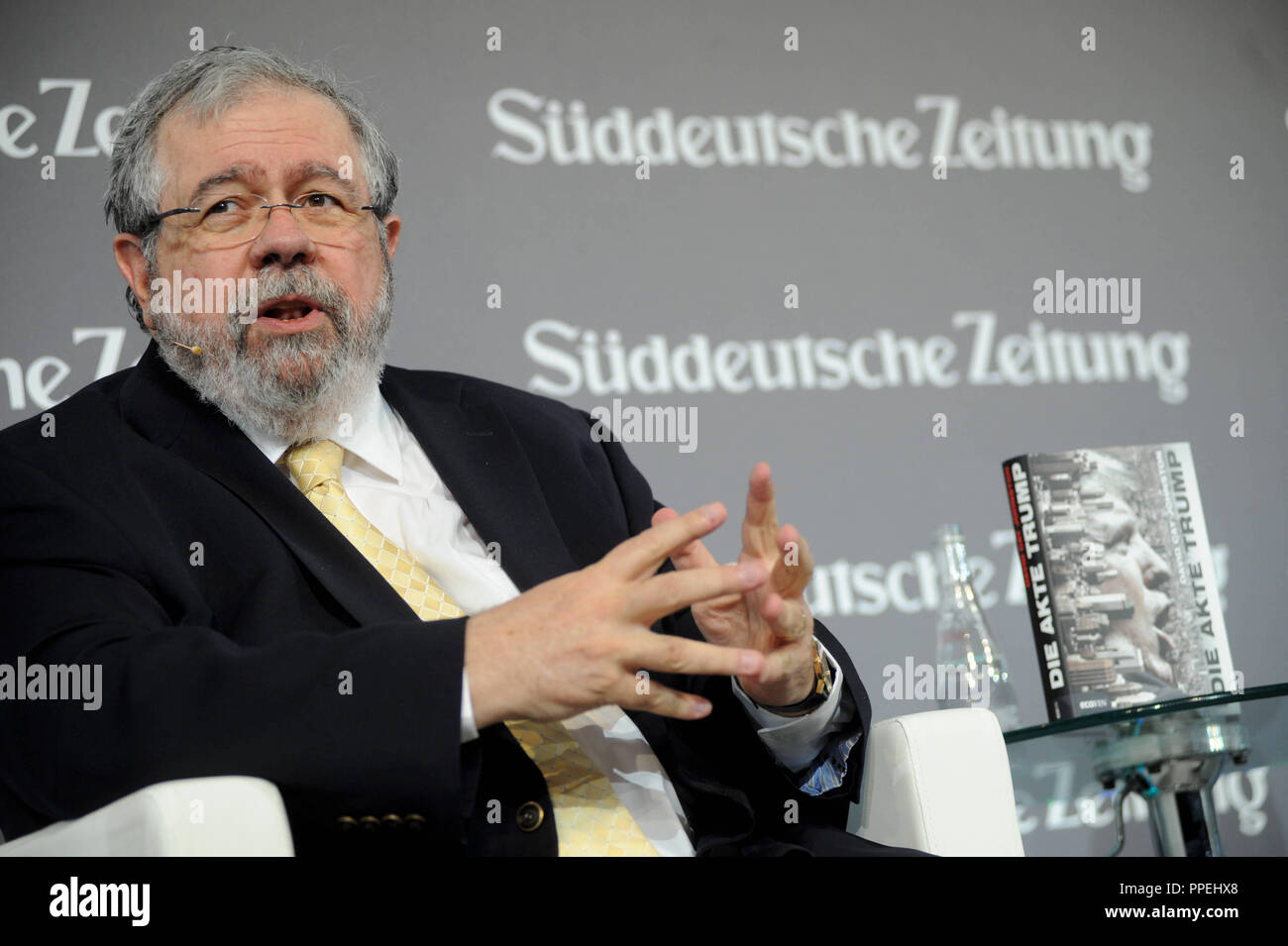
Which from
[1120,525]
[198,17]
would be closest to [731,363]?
[1120,525]

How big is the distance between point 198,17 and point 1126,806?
316 cm

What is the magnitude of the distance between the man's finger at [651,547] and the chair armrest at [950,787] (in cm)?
50

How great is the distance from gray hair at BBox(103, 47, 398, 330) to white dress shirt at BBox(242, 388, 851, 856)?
1.40 ft

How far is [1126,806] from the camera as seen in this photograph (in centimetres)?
340

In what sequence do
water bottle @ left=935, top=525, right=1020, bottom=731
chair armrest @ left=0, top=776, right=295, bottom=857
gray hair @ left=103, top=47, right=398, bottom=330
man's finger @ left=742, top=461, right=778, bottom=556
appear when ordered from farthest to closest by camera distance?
water bottle @ left=935, top=525, right=1020, bottom=731
gray hair @ left=103, top=47, right=398, bottom=330
man's finger @ left=742, top=461, right=778, bottom=556
chair armrest @ left=0, top=776, right=295, bottom=857

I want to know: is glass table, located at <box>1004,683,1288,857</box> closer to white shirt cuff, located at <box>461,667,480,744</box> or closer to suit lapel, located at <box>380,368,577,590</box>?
suit lapel, located at <box>380,368,577,590</box>

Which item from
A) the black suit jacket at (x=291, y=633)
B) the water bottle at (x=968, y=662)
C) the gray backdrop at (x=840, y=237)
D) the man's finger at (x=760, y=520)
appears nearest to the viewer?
the black suit jacket at (x=291, y=633)

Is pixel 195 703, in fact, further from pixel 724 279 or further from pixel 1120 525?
pixel 724 279

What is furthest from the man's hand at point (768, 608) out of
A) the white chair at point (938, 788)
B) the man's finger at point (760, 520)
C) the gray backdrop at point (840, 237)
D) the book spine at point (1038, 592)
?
the gray backdrop at point (840, 237)

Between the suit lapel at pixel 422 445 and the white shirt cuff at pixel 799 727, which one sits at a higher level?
the suit lapel at pixel 422 445

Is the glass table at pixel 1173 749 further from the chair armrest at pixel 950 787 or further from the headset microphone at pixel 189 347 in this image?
the headset microphone at pixel 189 347

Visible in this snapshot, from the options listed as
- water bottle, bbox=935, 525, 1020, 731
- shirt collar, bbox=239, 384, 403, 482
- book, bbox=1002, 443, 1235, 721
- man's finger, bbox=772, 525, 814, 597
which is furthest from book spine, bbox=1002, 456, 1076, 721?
shirt collar, bbox=239, 384, 403, 482

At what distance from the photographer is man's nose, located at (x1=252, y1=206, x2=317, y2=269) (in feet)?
6.06

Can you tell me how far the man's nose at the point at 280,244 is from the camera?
1848mm
